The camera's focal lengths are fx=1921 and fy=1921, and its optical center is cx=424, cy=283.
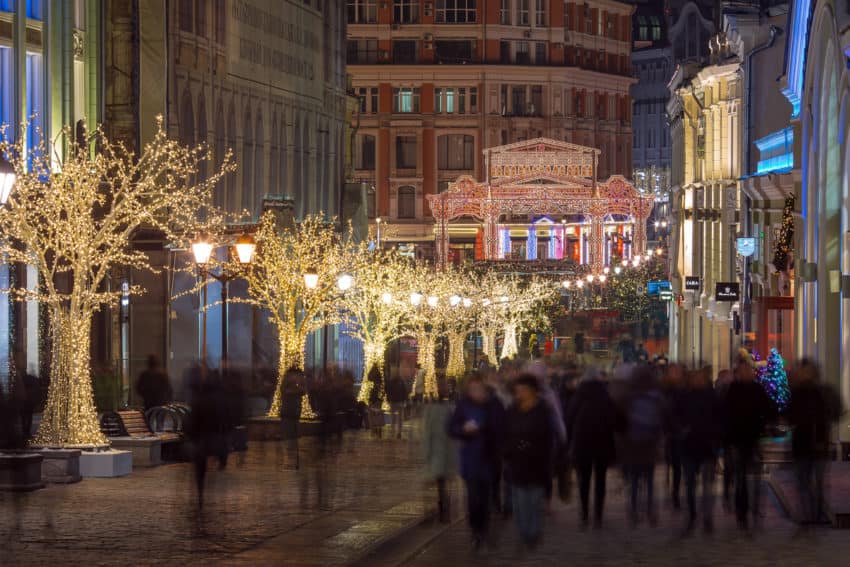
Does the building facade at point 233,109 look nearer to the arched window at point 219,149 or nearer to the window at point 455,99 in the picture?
the arched window at point 219,149

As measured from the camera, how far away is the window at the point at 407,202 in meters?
119

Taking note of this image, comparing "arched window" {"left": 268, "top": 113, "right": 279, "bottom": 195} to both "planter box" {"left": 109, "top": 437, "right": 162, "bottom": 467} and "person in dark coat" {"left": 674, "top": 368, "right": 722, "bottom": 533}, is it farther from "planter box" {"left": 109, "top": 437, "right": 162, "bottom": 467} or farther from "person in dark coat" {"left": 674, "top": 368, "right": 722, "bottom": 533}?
"person in dark coat" {"left": 674, "top": 368, "right": 722, "bottom": 533}

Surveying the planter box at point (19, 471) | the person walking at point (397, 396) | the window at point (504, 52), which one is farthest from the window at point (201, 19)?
the window at point (504, 52)

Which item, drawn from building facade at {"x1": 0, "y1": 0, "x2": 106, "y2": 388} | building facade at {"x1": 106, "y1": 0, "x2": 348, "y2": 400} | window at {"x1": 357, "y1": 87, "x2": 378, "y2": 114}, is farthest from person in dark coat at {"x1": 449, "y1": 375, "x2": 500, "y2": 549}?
window at {"x1": 357, "y1": 87, "x2": 378, "y2": 114}

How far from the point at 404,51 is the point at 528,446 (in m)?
103

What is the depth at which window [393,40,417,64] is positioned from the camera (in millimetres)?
117688

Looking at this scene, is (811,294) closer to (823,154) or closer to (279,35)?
(823,154)

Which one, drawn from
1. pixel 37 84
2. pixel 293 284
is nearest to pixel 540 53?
pixel 293 284

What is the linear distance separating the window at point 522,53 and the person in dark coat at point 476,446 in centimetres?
10352

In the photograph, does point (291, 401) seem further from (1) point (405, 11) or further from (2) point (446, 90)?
(2) point (446, 90)

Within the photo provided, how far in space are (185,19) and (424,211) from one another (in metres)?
71.2

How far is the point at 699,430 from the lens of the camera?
66.2ft

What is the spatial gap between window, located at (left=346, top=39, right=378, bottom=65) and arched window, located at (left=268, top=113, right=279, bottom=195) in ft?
195

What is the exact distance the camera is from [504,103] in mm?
120062
